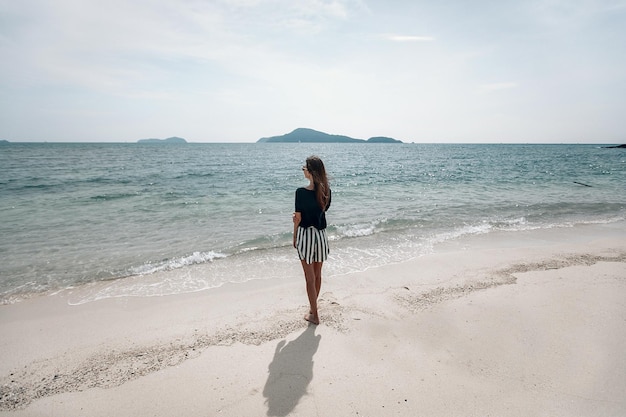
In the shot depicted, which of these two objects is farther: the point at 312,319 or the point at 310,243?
the point at 312,319

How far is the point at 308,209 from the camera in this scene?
448 cm

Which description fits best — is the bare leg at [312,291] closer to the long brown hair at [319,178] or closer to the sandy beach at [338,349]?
the sandy beach at [338,349]

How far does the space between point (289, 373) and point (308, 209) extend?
2.06 metres

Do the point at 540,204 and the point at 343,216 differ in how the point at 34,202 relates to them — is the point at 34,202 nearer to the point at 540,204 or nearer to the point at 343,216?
the point at 343,216

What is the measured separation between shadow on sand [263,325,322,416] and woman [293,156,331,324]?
585mm

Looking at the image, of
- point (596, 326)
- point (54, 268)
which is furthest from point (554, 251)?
point (54, 268)

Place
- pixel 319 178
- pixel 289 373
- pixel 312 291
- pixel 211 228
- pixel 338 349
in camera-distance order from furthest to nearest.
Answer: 1. pixel 211 228
2. pixel 312 291
3. pixel 319 178
4. pixel 338 349
5. pixel 289 373

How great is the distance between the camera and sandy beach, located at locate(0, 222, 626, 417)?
3.26 meters

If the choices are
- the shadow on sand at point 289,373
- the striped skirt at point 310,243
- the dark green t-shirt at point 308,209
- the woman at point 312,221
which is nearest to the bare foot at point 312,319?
the woman at point 312,221

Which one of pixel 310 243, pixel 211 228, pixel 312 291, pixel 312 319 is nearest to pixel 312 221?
pixel 310 243

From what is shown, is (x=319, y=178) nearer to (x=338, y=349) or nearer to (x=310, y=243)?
(x=310, y=243)

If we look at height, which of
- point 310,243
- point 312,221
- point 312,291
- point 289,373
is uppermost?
point 312,221

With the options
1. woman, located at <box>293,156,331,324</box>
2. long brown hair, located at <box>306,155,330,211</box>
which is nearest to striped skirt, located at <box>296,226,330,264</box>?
woman, located at <box>293,156,331,324</box>

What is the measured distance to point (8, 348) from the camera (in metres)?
4.39
